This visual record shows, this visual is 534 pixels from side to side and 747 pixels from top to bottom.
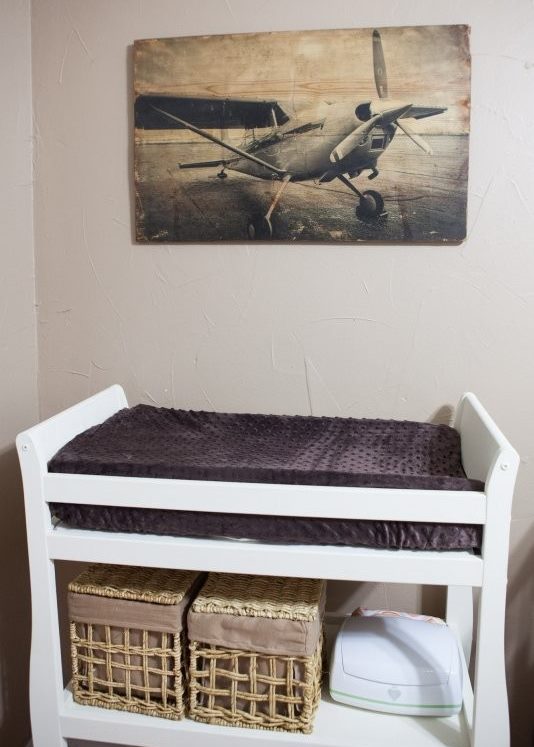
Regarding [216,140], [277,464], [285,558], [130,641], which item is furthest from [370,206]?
[130,641]

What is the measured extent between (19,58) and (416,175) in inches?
42.8

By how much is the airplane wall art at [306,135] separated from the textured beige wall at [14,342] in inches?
12.4

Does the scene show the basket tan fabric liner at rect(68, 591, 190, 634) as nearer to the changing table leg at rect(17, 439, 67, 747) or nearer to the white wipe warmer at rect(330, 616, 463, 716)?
the changing table leg at rect(17, 439, 67, 747)

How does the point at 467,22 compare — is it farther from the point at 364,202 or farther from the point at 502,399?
the point at 502,399

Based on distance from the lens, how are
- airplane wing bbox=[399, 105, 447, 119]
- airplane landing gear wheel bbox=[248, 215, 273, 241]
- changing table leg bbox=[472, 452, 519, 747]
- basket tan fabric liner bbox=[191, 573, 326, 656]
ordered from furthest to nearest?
airplane landing gear wheel bbox=[248, 215, 273, 241]
airplane wing bbox=[399, 105, 447, 119]
basket tan fabric liner bbox=[191, 573, 326, 656]
changing table leg bbox=[472, 452, 519, 747]

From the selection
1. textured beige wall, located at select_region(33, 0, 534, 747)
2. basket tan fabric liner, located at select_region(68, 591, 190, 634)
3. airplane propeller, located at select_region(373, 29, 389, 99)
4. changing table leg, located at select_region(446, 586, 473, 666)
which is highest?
airplane propeller, located at select_region(373, 29, 389, 99)

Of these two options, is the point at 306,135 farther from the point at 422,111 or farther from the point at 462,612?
the point at 462,612

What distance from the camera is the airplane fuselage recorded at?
1896 mm

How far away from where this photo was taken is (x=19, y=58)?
6.51 feet

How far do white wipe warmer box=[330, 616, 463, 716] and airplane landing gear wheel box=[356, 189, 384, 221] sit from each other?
39.8 inches

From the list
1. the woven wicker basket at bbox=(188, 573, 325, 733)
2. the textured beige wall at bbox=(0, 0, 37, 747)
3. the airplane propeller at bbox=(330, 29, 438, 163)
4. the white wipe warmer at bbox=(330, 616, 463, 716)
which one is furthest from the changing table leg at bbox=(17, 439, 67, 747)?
the airplane propeller at bbox=(330, 29, 438, 163)

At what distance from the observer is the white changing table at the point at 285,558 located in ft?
4.59

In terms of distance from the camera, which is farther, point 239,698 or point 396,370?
point 396,370

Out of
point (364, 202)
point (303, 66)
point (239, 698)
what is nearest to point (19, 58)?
point (303, 66)
